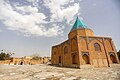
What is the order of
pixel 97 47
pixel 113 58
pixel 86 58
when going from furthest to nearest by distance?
pixel 113 58 < pixel 97 47 < pixel 86 58

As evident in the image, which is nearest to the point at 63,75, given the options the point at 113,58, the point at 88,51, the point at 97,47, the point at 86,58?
the point at 86,58

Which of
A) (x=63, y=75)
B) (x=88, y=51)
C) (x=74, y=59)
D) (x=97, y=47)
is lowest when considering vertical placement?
(x=63, y=75)

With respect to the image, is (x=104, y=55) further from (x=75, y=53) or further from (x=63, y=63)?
(x=63, y=63)

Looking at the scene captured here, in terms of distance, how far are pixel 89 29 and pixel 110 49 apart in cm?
598

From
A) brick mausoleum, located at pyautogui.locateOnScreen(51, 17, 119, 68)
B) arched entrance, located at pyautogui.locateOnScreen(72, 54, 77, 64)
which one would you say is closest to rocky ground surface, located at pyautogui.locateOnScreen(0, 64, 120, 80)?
brick mausoleum, located at pyautogui.locateOnScreen(51, 17, 119, 68)

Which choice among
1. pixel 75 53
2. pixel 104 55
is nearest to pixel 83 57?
pixel 75 53

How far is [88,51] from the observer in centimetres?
1770

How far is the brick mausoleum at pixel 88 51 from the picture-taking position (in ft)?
56.8

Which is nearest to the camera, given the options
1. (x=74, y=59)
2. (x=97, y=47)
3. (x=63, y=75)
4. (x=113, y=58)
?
(x=63, y=75)

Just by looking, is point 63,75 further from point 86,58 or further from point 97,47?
point 97,47

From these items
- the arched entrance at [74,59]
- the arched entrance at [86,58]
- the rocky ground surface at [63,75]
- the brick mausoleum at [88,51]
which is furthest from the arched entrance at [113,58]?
the arched entrance at [74,59]

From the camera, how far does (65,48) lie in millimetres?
21922

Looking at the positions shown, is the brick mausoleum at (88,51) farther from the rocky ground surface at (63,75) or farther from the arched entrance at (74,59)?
the rocky ground surface at (63,75)

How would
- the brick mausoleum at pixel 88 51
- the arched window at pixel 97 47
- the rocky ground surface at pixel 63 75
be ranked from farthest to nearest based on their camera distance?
the arched window at pixel 97 47, the brick mausoleum at pixel 88 51, the rocky ground surface at pixel 63 75
